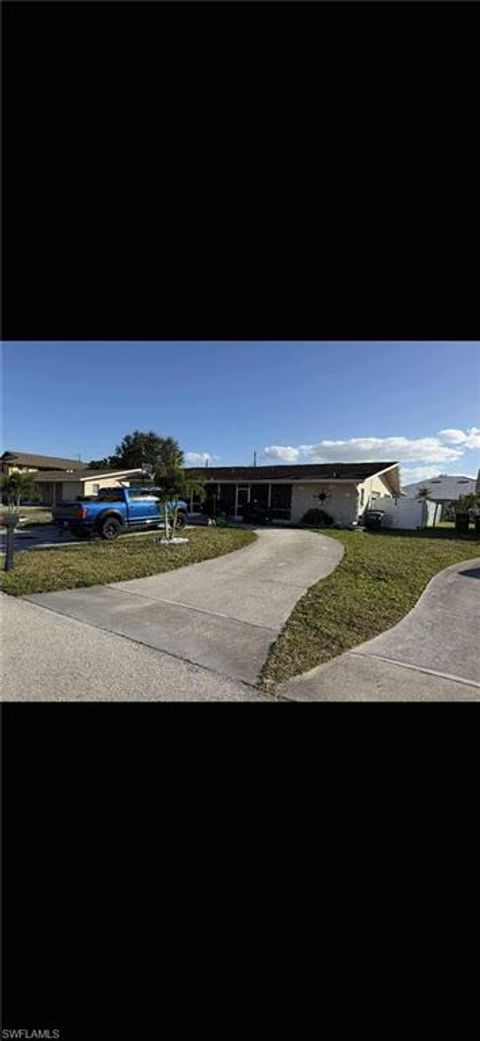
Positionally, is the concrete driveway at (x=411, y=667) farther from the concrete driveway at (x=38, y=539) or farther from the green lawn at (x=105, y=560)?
the concrete driveway at (x=38, y=539)

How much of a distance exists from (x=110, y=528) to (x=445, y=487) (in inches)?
1642

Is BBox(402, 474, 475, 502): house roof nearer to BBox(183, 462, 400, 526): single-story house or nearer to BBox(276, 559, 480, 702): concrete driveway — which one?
BBox(183, 462, 400, 526): single-story house

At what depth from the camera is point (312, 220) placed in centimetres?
184

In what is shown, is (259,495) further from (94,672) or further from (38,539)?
(94,672)

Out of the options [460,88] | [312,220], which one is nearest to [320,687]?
[312,220]

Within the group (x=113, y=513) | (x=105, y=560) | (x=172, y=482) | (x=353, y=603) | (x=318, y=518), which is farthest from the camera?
(x=318, y=518)

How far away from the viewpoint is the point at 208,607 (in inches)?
229

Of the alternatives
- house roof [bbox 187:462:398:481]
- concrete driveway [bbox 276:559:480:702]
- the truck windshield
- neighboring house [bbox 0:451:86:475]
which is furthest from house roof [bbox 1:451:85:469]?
concrete driveway [bbox 276:559:480:702]

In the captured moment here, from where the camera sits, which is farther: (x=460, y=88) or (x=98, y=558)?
(x=98, y=558)

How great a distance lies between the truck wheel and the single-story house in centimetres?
591

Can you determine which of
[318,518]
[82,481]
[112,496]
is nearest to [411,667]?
[112,496]

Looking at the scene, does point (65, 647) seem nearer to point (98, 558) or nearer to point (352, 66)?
point (352, 66)
